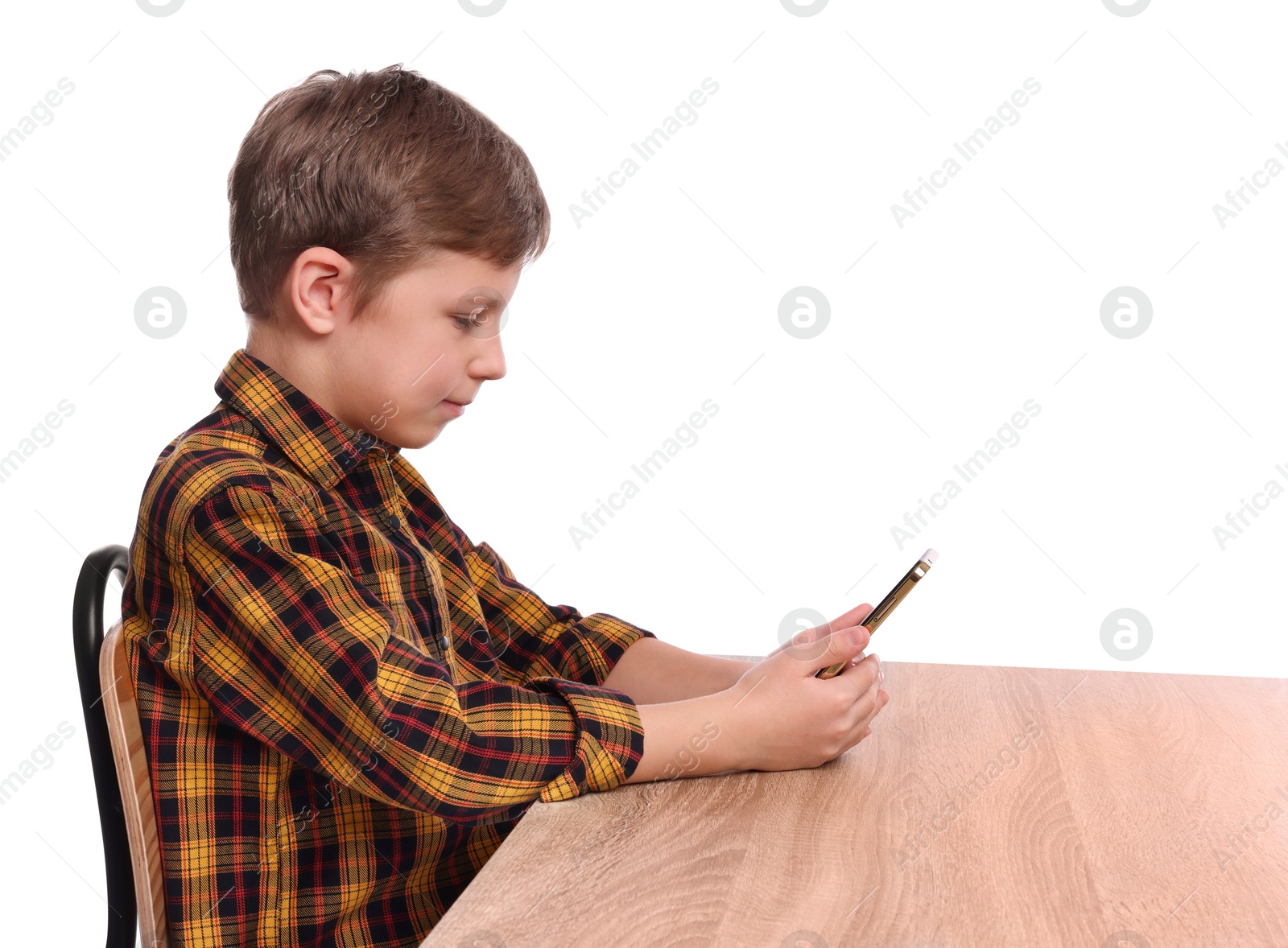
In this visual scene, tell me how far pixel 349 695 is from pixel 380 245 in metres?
0.40

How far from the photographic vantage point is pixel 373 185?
0.96 m

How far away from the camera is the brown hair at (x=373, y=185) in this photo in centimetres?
96

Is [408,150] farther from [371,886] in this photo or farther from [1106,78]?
[1106,78]

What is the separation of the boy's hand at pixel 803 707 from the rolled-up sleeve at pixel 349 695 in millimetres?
97

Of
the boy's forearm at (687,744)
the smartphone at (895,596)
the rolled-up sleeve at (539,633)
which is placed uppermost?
the smartphone at (895,596)

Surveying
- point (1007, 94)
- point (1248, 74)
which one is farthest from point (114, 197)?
point (1248, 74)

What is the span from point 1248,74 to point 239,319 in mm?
2143

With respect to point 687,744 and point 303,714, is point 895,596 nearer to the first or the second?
point 687,744

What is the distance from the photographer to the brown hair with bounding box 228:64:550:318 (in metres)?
0.96

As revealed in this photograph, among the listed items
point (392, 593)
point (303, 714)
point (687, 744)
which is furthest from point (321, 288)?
point (687, 744)

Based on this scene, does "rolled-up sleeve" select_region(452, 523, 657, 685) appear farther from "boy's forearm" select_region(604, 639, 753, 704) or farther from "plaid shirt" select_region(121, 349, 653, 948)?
"plaid shirt" select_region(121, 349, 653, 948)

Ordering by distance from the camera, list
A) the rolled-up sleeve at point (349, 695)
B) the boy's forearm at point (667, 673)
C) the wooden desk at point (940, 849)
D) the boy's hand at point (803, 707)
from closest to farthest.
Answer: the wooden desk at point (940, 849) → the rolled-up sleeve at point (349, 695) → the boy's hand at point (803, 707) → the boy's forearm at point (667, 673)

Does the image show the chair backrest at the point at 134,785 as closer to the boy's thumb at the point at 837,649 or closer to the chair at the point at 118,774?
the chair at the point at 118,774

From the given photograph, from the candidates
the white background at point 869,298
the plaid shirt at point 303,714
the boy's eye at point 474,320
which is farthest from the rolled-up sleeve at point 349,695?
the white background at point 869,298
